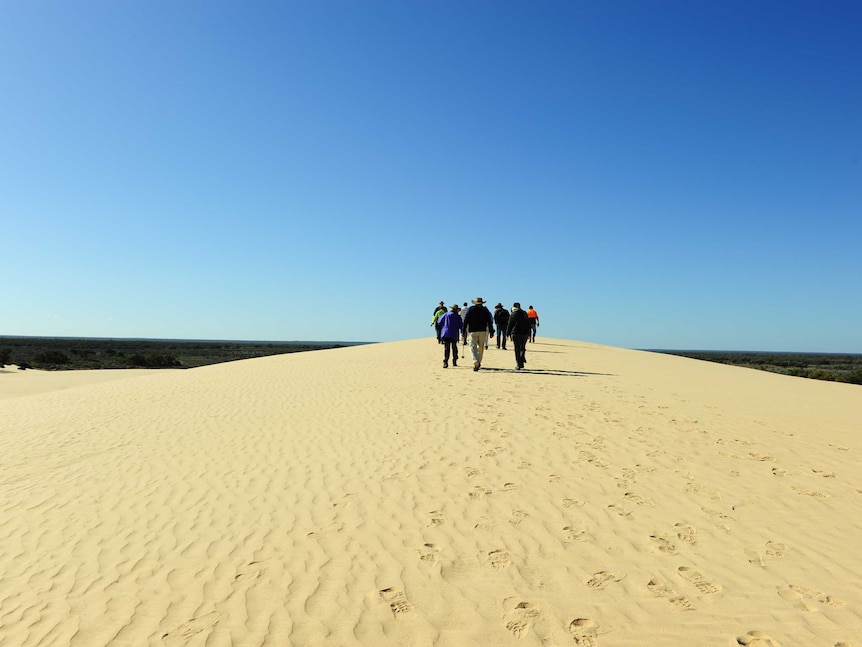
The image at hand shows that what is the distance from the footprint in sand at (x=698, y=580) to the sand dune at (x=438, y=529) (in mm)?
25

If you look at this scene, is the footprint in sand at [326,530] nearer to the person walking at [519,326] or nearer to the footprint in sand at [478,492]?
the footprint in sand at [478,492]

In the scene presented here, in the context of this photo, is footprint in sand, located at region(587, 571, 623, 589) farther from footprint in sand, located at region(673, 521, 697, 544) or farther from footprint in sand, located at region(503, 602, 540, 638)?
footprint in sand, located at region(673, 521, 697, 544)

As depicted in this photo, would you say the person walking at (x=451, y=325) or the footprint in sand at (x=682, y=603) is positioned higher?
the person walking at (x=451, y=325)

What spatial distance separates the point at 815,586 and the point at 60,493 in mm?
8283

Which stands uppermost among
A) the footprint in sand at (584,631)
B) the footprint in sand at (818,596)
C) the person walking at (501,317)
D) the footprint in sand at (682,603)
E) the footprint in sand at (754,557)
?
the person walking at (501,317)

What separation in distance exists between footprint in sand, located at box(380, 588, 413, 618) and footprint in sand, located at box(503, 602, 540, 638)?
75 centimetres

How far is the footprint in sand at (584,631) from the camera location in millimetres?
3596

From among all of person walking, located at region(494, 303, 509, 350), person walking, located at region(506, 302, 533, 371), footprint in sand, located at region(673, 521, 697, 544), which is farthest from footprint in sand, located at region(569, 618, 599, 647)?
person walking, located at region(494, 303, 509, 350)

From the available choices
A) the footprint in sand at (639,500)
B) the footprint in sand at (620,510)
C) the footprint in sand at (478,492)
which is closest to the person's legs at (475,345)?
the footprint in sand at (478,492)

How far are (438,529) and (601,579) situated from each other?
66.5 inches

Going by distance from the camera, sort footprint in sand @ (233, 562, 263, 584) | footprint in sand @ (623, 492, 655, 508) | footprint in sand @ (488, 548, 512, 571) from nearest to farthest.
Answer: footprint in sand @ (233, 562, 263, 584) → footprint in sand @ (488, 548, 512, 571) → footprint in sand @ (623, 492, 655, 508)

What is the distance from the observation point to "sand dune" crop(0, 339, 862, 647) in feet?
12.7

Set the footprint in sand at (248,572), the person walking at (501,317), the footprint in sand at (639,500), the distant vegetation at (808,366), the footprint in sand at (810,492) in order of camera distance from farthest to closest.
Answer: the distant vegetation at (808,366) → the person walking at (501,317) → the footprint in sand at (810,492) → the footprint in sand at (639,500) → the footprint in sand at (248,572)

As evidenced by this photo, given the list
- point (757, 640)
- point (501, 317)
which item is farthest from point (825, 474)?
point (501, 317)
